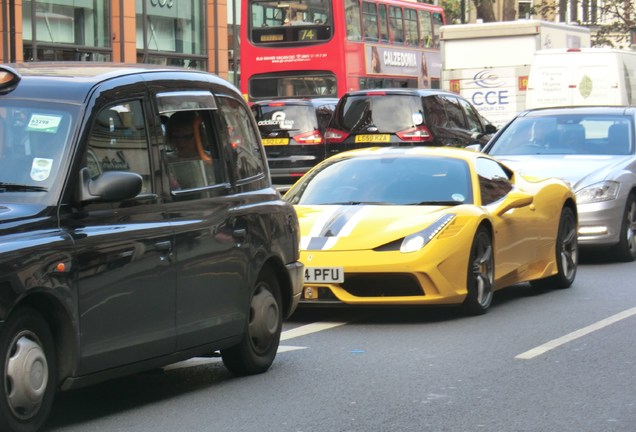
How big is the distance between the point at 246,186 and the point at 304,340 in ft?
6.10

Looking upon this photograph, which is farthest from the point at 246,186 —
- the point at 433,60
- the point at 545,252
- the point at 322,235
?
the point at 433,60

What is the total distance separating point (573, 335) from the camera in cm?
952

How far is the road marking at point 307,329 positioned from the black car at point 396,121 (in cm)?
1397

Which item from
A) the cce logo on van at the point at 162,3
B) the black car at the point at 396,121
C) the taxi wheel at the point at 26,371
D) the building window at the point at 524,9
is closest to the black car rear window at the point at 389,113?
the black car at the point at 396,121

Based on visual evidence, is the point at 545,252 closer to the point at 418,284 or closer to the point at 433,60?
the point at 418,284

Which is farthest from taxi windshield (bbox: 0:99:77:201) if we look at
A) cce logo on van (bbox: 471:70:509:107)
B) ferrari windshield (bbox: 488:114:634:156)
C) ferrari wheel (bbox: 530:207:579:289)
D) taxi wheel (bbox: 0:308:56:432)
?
cce logo on van (bbox: 471:70:509:107)

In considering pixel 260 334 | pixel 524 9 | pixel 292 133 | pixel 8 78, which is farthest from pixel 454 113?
pixel 524 9

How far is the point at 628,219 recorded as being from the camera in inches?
587

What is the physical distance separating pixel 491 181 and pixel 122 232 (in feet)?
18.4

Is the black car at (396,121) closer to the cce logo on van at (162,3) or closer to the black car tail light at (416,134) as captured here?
the black car tail light at (416,134)

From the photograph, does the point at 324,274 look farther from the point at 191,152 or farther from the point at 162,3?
the point at 162,3

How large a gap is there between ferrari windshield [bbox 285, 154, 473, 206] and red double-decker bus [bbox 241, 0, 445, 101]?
1977 centimetres

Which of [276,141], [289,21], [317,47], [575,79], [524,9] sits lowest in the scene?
[276,141]

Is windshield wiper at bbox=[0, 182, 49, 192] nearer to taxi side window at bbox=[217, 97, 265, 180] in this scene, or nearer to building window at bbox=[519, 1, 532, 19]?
taxi side window at bbox=[217, 97, 265, 180]
